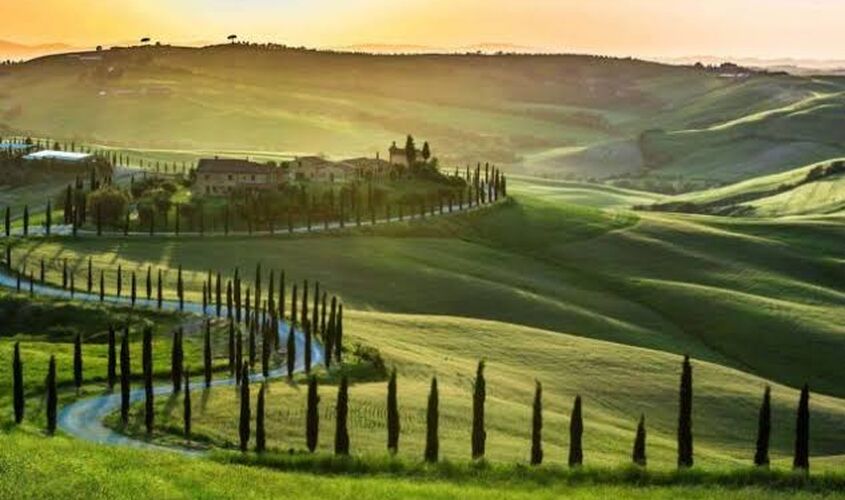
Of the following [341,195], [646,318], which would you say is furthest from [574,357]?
[341,195]

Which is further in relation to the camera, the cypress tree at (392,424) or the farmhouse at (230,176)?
the farmhouse at (230,176)

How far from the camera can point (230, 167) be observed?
7441 inches

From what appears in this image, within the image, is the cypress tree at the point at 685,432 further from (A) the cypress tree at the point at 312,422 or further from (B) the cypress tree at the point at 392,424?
(A) the cypress tree at the point at 312,422

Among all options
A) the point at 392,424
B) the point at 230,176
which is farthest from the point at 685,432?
the point at 230,176

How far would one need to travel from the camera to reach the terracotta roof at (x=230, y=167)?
188000mm

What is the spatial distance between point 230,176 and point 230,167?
98.9 inches

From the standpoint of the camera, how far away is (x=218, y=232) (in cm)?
15888

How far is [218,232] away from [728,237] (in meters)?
78.6

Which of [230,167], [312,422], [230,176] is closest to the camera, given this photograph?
[312,422]

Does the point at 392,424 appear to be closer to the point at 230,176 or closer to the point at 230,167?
the point at 230,176

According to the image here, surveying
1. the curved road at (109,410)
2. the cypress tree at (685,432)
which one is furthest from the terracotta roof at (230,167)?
the cypress tree at (685,432)

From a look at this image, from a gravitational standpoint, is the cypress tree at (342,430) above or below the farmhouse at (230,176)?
below

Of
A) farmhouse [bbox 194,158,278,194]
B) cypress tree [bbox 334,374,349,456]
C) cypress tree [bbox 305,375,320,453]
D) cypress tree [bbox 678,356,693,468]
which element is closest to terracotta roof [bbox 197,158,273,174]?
farmhouse [bbox 194,158,278,194]

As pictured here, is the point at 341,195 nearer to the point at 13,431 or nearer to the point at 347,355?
the point at 347,355
